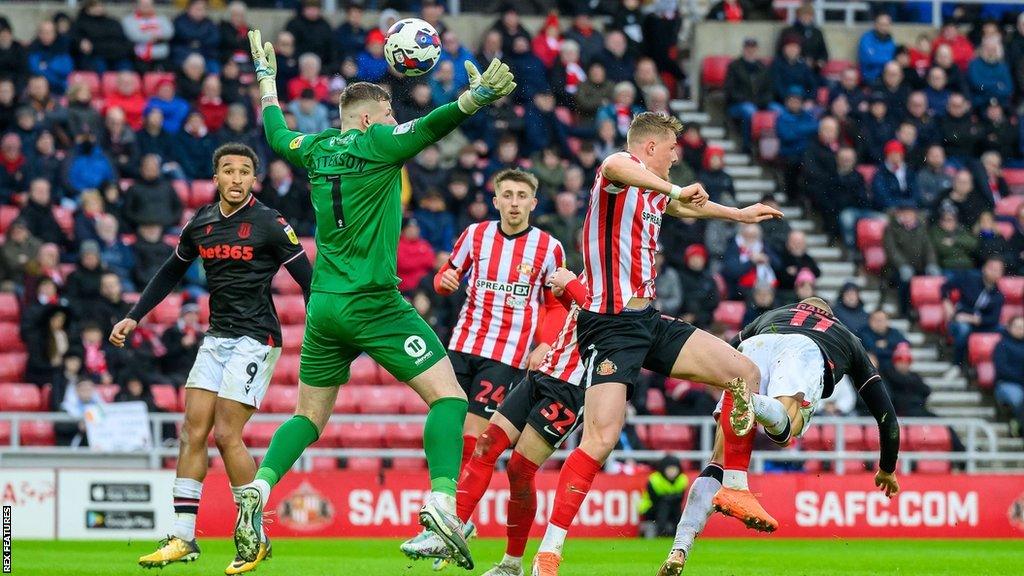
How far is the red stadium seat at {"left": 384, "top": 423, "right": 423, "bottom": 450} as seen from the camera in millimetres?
19047

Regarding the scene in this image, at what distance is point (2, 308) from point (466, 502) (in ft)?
32.6

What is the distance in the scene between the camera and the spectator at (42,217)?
19516 millimetres

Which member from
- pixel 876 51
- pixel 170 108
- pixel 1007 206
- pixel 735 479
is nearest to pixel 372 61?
pixel 170 108

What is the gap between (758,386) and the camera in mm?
10188

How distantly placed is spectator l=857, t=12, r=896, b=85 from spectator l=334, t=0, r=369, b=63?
750 centimetres

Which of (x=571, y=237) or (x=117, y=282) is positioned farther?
(x=571, y=237)

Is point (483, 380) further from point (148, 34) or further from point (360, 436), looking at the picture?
point (148, 34)

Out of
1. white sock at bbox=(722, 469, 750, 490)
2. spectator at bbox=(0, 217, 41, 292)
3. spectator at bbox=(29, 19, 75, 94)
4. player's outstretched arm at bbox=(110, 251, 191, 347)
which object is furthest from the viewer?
spectator at bbox=(29, 19, 75, 94)

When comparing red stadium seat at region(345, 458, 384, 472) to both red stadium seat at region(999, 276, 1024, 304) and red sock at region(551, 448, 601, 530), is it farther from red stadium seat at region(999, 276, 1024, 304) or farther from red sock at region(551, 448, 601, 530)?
red sock at region(551, 448, 601, 530)

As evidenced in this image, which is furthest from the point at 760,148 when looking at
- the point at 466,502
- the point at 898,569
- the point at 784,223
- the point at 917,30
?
the point at 466,502

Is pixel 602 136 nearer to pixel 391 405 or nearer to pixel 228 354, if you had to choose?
pixel 391 405

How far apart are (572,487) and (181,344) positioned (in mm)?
9840

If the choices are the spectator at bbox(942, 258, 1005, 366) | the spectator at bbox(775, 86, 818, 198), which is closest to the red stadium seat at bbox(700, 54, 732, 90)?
the spectator at bbox(775, 86, 818, 198)

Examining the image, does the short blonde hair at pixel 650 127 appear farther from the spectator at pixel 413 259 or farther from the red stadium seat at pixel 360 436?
the spectator at pixel 413 259
